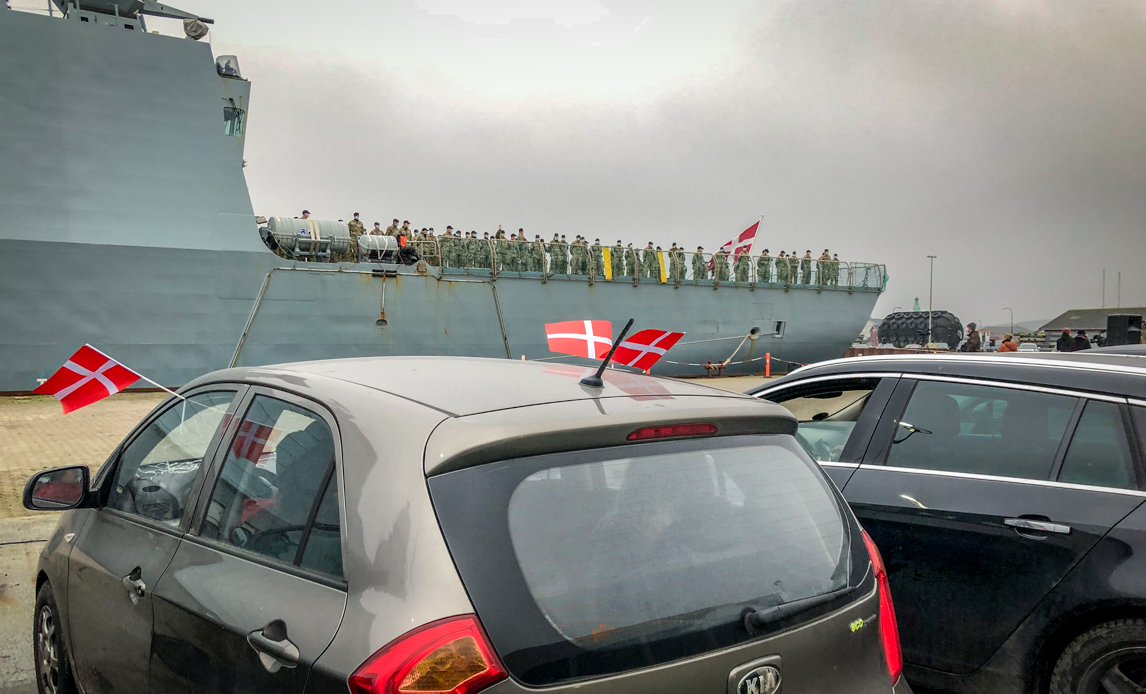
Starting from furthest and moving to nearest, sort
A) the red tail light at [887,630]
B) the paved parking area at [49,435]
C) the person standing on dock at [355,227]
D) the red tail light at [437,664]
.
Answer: the person standing on dock at [355,227], the paved parking area at [49,435], the red tail light at [887,630], the red tail light at [437,664]

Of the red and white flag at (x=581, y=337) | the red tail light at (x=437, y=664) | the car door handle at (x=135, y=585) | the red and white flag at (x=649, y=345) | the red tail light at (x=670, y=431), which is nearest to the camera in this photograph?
the red tail light at (x=437, y=664)

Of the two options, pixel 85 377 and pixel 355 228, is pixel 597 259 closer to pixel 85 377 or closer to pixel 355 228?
pixel 355 228

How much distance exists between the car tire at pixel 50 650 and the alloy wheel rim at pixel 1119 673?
3.32 meters

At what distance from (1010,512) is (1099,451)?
355 mm

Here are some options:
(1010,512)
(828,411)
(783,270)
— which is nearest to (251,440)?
(1010,512)

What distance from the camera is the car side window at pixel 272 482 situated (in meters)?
1.66

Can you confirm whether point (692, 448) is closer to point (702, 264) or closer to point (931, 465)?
point (931, 465)

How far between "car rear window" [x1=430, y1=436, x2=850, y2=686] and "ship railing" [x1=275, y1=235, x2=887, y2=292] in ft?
59.4

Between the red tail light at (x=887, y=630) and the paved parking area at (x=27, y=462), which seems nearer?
the red tail light at (x=887, y=630)

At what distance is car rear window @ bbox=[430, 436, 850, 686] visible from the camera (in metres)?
1.32

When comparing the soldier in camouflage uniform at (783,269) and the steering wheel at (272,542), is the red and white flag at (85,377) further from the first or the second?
the soldier in camouflage uniform at (783,269)

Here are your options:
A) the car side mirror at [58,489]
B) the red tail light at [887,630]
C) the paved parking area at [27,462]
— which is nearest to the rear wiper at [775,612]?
the red tail light at [887,630]

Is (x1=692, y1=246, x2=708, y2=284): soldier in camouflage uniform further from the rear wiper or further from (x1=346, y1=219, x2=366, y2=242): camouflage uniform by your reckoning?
the rear wiper

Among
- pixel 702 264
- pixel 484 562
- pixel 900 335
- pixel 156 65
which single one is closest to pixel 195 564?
pixel 484 562
